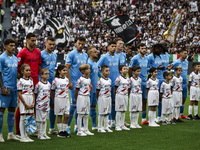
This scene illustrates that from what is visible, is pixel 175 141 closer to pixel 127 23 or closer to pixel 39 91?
pixel 39 91

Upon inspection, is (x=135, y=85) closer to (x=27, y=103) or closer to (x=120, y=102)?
(x=120, y=102)

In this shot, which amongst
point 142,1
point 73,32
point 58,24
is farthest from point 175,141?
point 142,1

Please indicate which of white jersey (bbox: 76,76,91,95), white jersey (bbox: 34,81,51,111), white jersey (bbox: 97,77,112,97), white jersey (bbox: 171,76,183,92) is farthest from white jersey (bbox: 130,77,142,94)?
white jersey (bbox: 34,81,51,111)

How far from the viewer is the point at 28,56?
29.0 feet

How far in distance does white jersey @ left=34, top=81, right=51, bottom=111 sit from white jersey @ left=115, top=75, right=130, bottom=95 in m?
2.08

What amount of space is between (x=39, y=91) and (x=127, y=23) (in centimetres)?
857

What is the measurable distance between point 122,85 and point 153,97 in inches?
54.0

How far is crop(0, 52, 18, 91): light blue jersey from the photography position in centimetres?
834

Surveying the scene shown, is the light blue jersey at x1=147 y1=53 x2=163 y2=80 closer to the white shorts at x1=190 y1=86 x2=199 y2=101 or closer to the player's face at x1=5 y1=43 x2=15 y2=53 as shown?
the white shorts at x1=190 y1=86 x2=199 y2=101

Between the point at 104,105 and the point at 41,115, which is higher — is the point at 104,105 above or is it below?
above

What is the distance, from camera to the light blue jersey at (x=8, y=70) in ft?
27.4

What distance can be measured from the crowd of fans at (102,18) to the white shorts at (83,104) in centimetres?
2404

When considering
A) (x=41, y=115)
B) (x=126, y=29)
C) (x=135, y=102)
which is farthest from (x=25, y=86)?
(x=126, y=29)

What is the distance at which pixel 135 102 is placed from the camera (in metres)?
10.3
